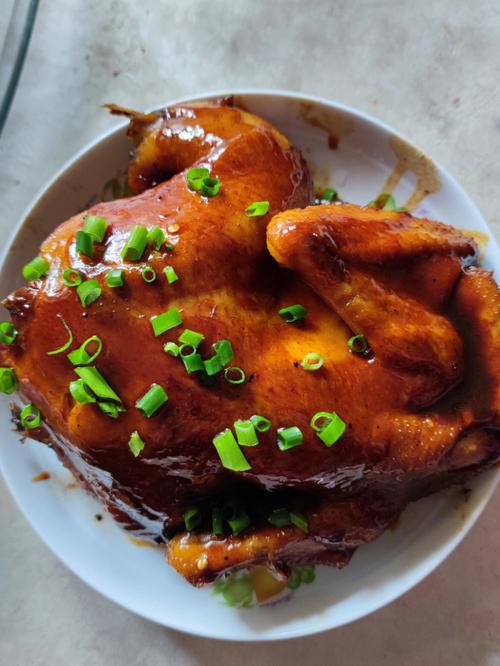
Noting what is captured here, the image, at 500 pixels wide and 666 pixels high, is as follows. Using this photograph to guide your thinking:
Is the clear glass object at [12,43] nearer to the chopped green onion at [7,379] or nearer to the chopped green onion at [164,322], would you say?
the chopped green onion at [7,379]

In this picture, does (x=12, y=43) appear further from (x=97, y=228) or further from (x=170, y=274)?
(x=170, y=274)

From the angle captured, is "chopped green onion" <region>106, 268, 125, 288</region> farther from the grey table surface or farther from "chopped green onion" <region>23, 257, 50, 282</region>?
the grey table surface

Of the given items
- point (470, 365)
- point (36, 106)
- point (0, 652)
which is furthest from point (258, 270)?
point (0, 652)

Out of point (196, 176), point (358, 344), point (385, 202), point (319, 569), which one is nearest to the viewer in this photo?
point (358, 344)

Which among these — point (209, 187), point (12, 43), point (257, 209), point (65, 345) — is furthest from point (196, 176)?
point (12, 43)

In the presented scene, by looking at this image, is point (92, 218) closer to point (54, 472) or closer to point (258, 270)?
point (258, 270)

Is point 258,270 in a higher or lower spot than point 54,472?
higher
